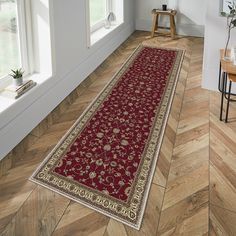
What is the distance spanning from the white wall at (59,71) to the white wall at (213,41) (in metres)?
1.39

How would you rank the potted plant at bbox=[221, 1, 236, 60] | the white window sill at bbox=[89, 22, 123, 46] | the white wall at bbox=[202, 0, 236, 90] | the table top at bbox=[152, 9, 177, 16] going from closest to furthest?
the potted plant at bbox=[221, 1, 236, 60] → the white wall at bbox=[202, 0, 236, 90] → the white window sill at bbox=[89, 22, 123, 46] → the table top at bbox=[152, 9, 177, 16]

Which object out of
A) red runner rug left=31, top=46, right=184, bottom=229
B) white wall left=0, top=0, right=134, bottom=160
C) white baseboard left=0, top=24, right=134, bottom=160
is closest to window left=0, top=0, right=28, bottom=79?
white wall left=0, top=0, right=134, bottom=160

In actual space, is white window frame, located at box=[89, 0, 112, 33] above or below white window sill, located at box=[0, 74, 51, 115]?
above

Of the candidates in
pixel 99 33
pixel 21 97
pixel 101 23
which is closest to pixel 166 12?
pixel 101 23

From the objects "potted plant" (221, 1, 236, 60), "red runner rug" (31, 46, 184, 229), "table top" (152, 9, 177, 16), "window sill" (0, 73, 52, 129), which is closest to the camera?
"red runner rug" (31, 46, 184, 229)

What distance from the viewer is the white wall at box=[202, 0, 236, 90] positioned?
136 inches

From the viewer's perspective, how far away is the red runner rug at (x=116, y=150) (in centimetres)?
228

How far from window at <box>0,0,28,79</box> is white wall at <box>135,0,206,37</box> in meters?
3.33

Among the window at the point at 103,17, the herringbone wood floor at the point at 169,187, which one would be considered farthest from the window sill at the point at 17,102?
the window at the point at 103,17

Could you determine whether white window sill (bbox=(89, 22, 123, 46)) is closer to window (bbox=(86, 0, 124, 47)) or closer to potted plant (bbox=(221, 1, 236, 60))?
window (bbox=(86, 0, 124, 47))

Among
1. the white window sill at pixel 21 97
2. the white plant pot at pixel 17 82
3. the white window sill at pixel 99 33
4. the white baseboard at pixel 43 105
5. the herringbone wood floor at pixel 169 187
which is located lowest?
the herringbone wood floor at pixel 169 187

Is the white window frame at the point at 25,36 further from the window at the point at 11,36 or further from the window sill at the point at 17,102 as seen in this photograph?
the window sill at the point at 17,102

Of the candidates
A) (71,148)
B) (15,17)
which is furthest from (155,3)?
(71,148)

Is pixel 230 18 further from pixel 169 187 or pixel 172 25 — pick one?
pixel 172 25
